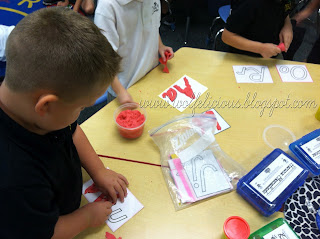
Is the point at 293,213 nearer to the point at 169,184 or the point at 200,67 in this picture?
the point at 169,184

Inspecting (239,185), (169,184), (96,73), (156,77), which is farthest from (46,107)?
(156,77)

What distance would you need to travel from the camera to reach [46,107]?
0.50m

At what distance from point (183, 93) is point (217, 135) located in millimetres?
267

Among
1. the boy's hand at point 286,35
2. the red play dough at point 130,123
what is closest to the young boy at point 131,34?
the red play dough at point 130,123

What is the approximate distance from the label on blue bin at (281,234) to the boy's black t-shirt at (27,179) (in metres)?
0.56

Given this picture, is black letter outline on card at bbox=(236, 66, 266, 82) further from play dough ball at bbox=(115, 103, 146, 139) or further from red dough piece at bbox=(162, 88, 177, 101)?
play dough ball at bbox=(115, 103, 146, 139)

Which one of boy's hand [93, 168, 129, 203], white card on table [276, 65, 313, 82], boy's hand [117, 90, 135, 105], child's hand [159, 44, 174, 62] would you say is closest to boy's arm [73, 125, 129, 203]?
boy's hand [93, 168, 129, 203]

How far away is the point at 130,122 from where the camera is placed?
951 mm

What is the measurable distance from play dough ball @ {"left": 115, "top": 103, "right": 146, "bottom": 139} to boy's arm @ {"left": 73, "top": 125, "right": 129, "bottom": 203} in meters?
0.14

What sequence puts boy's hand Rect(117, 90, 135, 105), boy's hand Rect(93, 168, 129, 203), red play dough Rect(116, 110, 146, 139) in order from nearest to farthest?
1. boy's hand Rect(93, 168, 129, 203)
2. red play dough Rect(116, 110, 146, 139)
3. boy's hand Rect(117, 90, 135, 105)

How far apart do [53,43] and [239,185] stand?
0.67 meters

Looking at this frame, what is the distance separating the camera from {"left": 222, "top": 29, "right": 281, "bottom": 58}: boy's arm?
130 centimetres

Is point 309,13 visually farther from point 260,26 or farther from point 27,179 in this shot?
point 27,179

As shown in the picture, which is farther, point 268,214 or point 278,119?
point 278,119
